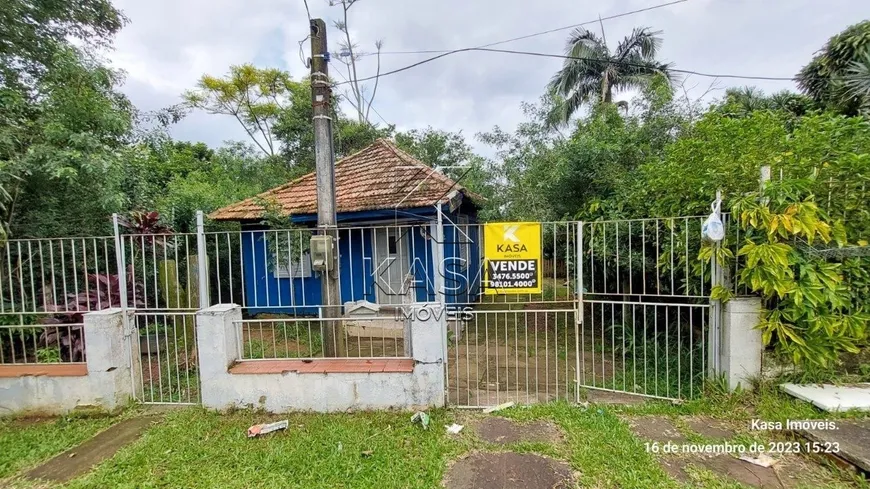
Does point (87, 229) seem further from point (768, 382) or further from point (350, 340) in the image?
point (768, 382)

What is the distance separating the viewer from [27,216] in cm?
500

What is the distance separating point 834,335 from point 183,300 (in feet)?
25.5

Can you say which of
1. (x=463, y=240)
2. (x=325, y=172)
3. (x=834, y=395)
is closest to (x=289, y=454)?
(x=325, y=172)

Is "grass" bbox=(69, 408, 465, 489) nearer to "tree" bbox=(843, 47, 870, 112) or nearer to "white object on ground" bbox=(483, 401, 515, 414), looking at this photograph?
"white object on ground" bbox=(483, 401, 515, 414)

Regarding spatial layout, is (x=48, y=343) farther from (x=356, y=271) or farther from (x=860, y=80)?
(x=860, y=80)

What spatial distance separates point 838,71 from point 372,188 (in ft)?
37.0

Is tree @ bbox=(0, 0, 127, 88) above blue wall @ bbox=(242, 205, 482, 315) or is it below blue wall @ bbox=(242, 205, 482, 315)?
above

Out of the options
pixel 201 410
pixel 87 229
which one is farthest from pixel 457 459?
pixel 87 229

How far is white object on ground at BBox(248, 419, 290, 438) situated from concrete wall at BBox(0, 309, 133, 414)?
1665 millimetres

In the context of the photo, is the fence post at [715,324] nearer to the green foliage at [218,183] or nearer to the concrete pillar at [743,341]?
the concrete pillar at [743,341]

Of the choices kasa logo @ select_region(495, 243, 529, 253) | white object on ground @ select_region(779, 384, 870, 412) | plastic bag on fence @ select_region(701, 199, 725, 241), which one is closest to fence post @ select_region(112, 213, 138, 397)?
kasa logo @ select_region(495, 243, 529, 253)

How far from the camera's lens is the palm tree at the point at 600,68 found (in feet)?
48.6

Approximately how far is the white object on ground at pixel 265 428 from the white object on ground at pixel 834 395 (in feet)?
15.0

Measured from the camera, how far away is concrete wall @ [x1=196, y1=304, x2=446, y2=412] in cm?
360
